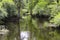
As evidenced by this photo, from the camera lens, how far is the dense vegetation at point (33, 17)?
18419 millimetres

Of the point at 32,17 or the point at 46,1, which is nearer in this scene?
the point at 46,1

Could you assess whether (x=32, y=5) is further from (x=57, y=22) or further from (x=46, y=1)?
(x=57, y=22)

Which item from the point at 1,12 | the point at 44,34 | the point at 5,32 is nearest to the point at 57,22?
the point at 44,34

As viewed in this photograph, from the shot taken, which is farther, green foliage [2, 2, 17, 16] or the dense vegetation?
green foliage [2, 2, 17, 16]

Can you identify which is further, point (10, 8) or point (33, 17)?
point (33, 17)

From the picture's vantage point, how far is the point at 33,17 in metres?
30.4

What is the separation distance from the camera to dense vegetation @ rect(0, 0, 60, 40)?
18.4 m

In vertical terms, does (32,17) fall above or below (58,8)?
below

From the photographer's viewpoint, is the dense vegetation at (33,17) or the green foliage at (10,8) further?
the green foliage at (10,8)

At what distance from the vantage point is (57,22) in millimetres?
18859

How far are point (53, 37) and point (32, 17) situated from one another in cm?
1376

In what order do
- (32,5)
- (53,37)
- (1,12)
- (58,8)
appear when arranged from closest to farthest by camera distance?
(53,37), (58,8), (1,12), (32,5)

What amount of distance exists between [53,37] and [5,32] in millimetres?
4551

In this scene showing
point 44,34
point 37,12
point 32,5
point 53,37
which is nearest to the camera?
point 53,37
